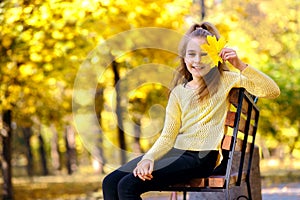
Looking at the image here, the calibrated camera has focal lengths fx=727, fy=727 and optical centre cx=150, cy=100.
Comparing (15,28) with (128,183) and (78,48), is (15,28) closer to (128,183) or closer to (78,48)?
(78,48)

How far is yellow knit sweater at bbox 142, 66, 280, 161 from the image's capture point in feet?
14.3

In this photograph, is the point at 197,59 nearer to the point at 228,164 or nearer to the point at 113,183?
the point at 228,164

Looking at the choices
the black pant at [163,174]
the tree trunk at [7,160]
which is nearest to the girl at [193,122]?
the black pant at [163,174]

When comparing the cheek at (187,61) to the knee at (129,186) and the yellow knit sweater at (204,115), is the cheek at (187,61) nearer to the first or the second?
the yellow knit sweater at (204,115)

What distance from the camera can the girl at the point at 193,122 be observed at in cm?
423

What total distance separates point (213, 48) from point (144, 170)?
809mm

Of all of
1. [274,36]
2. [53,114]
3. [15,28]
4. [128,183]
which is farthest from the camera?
[274,36]

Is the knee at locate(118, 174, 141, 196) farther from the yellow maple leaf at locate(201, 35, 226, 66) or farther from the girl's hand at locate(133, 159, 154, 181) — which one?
the yellow maple leaf at locate(201, 35, 226, 66)

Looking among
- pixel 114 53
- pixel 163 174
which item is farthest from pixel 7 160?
pixel 163 174

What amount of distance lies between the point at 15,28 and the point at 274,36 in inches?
552

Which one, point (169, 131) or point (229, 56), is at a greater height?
point (229, 56)

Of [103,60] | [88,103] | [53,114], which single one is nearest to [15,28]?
[103,60]

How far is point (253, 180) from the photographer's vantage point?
7020 mm

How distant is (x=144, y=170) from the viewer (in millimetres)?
4137
